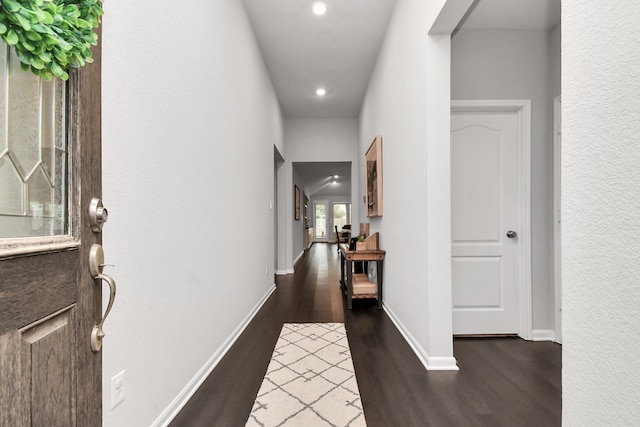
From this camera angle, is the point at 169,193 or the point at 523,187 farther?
the point at 523,187

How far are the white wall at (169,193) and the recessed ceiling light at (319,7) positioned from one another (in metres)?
0.70

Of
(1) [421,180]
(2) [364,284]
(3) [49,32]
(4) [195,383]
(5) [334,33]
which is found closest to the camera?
(3) [49,32]

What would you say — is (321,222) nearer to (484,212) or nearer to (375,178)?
(375,178)

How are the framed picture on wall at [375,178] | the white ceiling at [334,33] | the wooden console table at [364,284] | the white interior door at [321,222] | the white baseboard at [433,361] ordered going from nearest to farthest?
the white baseboard at [433,361] → the white ceiling at [334,33] → the wooden console table at [364,284] → the framed picture on wall at [375,178] → the white interior door at [321,222]

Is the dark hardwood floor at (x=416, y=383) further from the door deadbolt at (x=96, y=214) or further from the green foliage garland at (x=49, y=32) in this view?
the green foliage garland at (x=49, y=32)

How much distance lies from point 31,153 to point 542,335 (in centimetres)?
340

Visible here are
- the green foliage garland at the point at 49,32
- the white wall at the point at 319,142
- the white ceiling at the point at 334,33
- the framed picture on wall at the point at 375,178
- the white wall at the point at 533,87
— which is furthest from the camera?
the white wall at the point at 319,142

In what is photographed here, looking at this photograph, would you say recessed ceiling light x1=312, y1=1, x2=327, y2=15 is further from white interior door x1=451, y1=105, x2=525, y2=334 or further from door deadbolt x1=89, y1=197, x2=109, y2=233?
door deadbolt x1=89, y1=197, x2=109, y2=233

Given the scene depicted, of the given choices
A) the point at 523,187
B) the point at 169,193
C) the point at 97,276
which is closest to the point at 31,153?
the point at 97,276

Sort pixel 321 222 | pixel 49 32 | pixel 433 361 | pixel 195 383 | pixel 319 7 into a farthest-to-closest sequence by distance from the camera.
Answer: pixel 321 222, pixel 319 7, pixel 433 361, pixel 195 383, pixel 49 32

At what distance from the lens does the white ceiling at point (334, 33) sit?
2533 mm

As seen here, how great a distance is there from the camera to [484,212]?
2727mm

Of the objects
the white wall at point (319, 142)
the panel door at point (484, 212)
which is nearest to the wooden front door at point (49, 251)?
the panel door at point (484, 212)

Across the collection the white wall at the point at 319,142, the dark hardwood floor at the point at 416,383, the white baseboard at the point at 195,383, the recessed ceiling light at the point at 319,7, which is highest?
the recessed ceiling light at the point at 319,7
